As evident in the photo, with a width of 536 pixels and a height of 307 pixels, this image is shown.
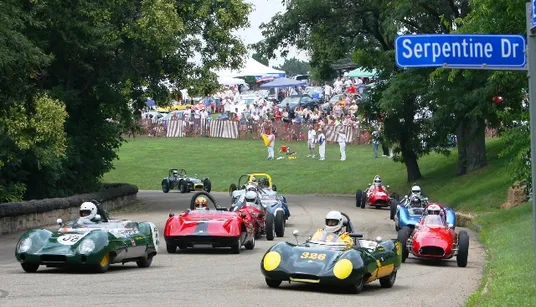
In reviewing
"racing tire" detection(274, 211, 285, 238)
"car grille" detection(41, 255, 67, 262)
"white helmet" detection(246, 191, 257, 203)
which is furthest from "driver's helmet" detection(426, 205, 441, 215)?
"car grille" detection(41, 255, 67, 262)

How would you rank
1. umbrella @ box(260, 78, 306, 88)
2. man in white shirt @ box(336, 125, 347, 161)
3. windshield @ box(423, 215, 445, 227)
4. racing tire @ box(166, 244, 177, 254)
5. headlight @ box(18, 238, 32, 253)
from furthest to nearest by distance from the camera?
umbrella @ box(260, 78, 306, 88) < man in white shirt @ box(336, 125, 347, 161) < windshield @ box(423, 215, 445, 227) < racing tire @ box(166, 244, 177, 254) < headlight @ box(18, 238, 32, 253)

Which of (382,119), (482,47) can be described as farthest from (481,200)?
(482,47)

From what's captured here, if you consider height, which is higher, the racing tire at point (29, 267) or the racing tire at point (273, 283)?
the racing tire at point (29, 267)

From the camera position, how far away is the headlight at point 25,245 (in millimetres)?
18859

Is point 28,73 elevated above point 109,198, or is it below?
above

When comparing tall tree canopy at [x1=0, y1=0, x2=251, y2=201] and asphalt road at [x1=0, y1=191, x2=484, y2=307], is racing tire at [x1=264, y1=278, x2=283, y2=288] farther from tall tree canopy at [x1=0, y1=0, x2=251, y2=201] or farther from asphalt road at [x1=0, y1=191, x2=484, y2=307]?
tall tree canopy at [x1=0, y1=0, x2=251, y2=201]

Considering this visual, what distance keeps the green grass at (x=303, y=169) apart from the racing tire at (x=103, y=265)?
20674 millimetres

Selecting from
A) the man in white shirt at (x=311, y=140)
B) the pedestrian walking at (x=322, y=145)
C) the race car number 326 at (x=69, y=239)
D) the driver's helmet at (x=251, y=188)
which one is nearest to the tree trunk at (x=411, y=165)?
the pedestrian walking at (x=322, y=145)

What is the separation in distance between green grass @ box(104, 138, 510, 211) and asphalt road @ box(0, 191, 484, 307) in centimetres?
1670

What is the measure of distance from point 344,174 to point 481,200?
18.6 m

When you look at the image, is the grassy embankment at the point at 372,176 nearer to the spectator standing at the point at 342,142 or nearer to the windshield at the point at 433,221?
the spectator standing at the point at 342,142

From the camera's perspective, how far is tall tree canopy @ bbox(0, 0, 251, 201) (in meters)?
36.0

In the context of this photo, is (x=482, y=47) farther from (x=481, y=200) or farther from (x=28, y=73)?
(x=481, y=200)

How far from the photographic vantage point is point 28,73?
29.0 metres
